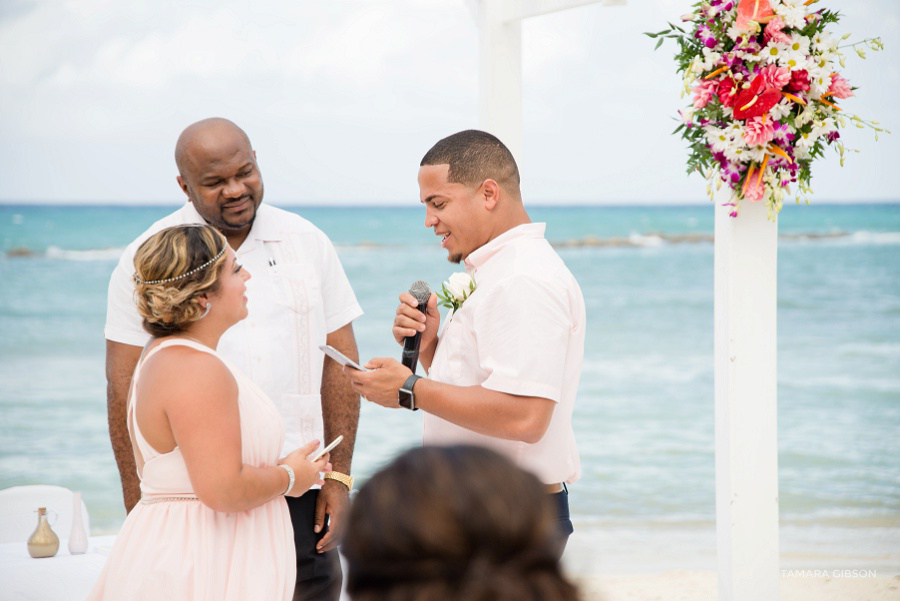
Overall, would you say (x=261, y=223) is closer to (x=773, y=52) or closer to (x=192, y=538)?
(x=192, y=538)

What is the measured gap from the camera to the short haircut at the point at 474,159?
9.34 feet

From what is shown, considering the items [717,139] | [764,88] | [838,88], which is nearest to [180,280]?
[717,139]

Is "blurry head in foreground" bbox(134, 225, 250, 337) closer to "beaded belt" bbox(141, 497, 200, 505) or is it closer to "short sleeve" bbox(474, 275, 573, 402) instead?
"beaded belt" bbox(141, 497, 200, 505)

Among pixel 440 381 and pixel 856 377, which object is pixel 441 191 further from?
pixel 856 377

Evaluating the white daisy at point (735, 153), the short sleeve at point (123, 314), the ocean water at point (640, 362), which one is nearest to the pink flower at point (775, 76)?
the white daisy at point (735, 153)

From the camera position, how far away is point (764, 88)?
3.16 metres

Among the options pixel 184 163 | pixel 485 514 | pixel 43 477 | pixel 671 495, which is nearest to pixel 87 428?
pixel 43 477

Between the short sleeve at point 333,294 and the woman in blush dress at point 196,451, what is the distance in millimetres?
762

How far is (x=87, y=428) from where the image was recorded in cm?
1368

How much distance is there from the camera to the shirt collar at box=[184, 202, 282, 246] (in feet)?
10.8

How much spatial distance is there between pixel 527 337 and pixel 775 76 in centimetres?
→ 130

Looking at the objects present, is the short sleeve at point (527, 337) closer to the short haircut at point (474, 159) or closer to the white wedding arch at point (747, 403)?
the short haircut at point (474, 159)

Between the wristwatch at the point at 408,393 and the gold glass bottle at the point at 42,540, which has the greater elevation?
the wristwatch at the point at 408,393

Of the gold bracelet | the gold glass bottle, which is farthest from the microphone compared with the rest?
the gold glass bottle
